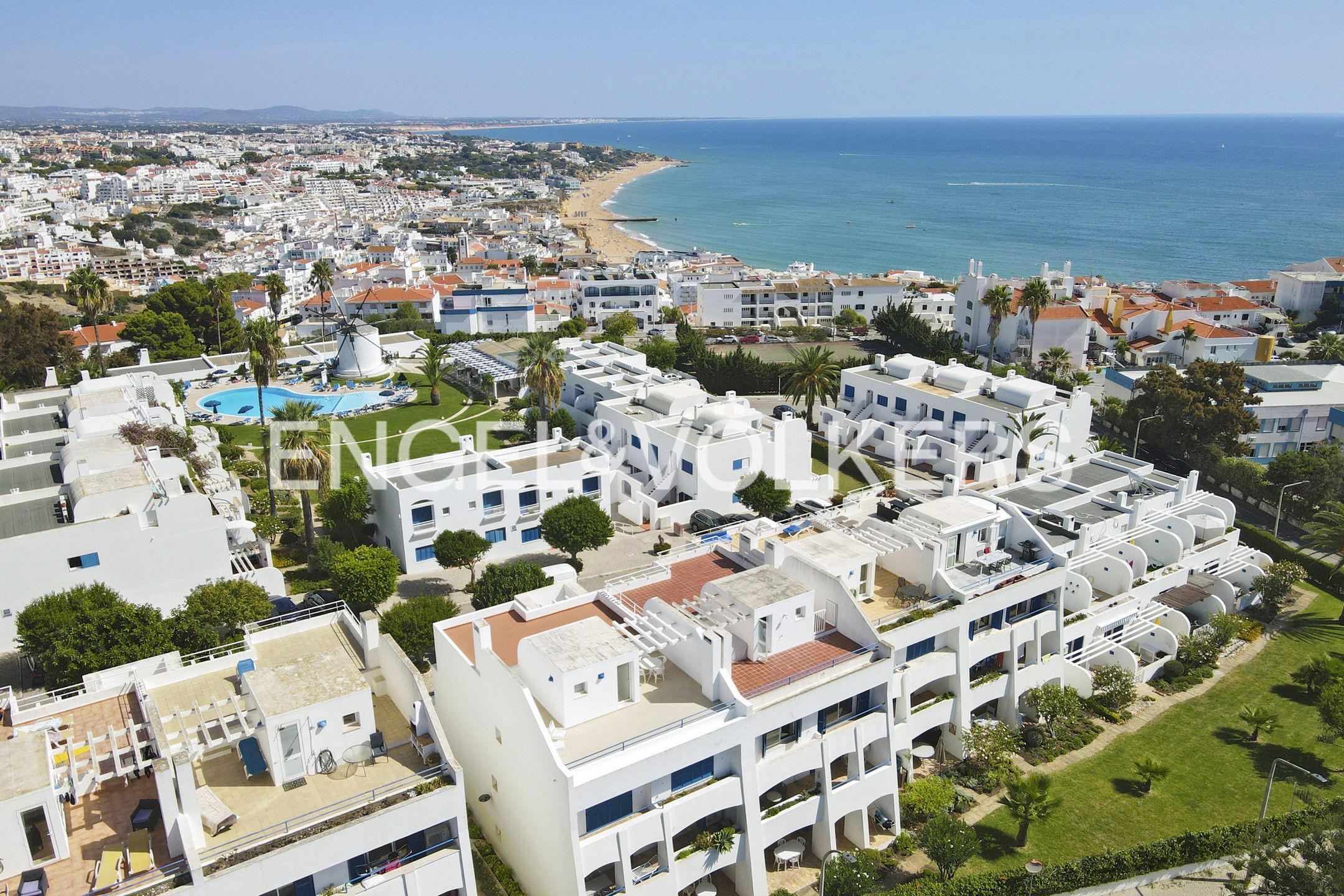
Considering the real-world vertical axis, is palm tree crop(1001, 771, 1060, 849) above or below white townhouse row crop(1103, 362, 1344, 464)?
below

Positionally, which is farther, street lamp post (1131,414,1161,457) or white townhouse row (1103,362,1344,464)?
white townhouse row (1103,362,1344,464)

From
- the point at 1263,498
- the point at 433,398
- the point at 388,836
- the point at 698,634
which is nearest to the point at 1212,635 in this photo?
the point at 1263,498

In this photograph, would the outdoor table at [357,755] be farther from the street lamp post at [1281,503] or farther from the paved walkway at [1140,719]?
the street lamp post at [1281,503]

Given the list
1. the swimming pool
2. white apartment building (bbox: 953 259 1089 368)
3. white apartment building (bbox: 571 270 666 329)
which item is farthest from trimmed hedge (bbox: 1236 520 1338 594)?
white apartment building (bbox: 571 270 666 329)

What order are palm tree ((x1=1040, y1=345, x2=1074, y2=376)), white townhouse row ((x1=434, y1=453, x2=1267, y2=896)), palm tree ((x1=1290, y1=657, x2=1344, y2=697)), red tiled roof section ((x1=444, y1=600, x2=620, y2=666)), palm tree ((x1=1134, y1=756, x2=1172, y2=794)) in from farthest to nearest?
1. palm tree ((x1=1040, y1=345, x2=1074, y2=376))
2. palm tree ((x1=1290, y1=657, x2=1344, y2=697))
3. palm tree ((x1=1134, y1=756, x2=1172, y2=794))
4. red tiled roof section ((x1=444, y1=600, x2=620, y2=666))
5. white townhouse row ((x1=434, y1=453, x2=1267, y2=896))

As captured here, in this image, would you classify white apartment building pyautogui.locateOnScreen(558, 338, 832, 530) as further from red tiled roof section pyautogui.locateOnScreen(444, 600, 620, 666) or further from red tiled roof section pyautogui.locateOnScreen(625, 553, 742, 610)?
red tiled roof section pyautogui.locateOnScreen(444, 600, 620, 666)

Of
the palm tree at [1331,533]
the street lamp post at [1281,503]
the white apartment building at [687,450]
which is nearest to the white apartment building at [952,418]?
the white apartment building at [687,450]
